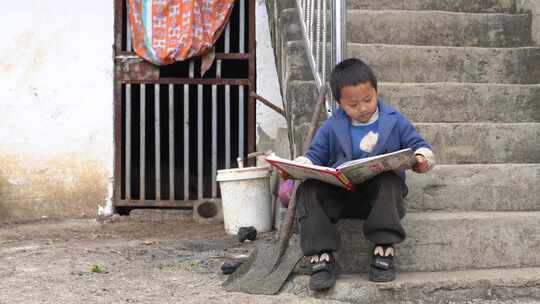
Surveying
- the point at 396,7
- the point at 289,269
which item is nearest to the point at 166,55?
the point at 396,7

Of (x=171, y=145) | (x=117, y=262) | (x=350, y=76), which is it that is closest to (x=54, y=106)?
(x=171, y=145)

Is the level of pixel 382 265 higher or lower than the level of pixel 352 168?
lower

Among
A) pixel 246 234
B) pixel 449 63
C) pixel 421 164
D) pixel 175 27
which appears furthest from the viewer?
pixel 175 27

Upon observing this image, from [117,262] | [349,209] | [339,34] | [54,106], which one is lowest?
[117,262]

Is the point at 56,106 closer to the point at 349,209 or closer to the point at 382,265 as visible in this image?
the point at 349,209

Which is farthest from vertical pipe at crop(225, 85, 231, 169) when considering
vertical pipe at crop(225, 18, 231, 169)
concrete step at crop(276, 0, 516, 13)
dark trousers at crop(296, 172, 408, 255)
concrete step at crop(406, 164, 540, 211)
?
dark trousers at crop(296, 172, 408, 255)

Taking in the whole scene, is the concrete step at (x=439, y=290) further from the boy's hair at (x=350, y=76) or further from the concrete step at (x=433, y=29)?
the concrete step at (x=433, y=29)

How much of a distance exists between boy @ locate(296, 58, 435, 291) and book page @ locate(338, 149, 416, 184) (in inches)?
4.4

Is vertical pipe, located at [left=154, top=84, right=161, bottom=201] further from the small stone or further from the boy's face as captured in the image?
the boy's face

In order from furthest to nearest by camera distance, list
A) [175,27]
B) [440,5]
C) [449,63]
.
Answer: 1. [175,27]
2. [440,5]
3. [449,63]

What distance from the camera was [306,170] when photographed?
279 centimetres

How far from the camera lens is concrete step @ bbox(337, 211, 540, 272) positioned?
3.16m

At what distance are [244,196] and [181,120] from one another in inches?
54.9

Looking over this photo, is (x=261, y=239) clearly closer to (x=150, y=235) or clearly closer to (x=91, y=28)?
(x=150, y=235)
